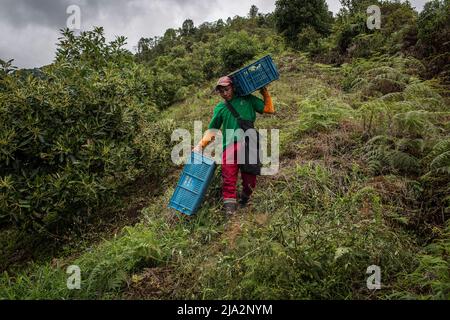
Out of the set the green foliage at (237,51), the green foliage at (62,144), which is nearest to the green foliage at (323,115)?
→ the green foliage at (62,144)

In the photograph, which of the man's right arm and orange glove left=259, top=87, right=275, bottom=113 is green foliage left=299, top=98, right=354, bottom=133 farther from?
the man's right arm

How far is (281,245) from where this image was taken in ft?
10.8

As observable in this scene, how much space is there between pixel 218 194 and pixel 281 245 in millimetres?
1885

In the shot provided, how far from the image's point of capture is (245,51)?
1267cm

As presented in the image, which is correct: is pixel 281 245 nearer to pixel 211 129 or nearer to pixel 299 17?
pixel 211 129

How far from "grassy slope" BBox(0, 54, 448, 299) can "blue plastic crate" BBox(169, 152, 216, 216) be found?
0.19 m

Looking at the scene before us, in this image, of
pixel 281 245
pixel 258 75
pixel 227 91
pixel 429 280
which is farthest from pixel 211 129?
pixel 429 280

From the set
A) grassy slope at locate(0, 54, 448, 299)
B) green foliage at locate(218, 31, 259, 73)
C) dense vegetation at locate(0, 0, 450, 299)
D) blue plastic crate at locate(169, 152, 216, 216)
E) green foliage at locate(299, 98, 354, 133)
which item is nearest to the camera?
grassy slope at locate(0, 54, 448, 299)

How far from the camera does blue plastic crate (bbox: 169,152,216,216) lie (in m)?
4.56

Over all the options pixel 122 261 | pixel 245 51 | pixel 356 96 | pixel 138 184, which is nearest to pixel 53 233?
pixel 138 184

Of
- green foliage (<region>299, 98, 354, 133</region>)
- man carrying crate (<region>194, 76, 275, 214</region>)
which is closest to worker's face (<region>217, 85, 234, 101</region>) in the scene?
man carrying crate (<region>194, 76, 275, 214</region>)

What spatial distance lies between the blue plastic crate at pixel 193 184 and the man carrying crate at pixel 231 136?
16cm

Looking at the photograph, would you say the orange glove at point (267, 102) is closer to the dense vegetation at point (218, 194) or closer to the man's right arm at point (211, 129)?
the man's right arm at point (211, 129)
